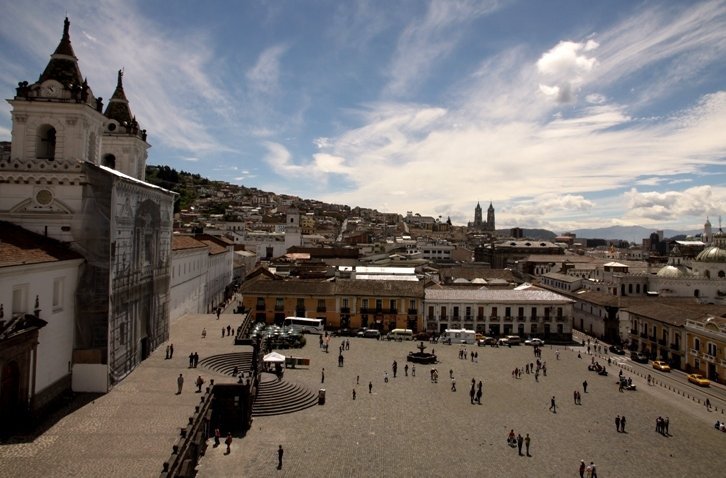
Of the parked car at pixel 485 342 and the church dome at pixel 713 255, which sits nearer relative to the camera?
the parked car at pixel 485 342

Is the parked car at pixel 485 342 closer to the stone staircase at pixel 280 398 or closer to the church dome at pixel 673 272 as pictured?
the stone staircase at pixel 280 398

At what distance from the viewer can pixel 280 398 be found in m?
24.0

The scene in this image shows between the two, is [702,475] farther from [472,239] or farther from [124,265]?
[472,239]

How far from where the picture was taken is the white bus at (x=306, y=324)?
1688 inches

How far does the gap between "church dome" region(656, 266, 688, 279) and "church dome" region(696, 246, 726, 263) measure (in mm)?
2193

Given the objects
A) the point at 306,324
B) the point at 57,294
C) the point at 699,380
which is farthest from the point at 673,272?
the point at 57,294

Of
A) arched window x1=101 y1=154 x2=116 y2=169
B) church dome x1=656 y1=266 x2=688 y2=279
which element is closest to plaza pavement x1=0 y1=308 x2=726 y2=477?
arched window x1=101 y1=154 x2=116 y2=169

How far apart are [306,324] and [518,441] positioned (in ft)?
81.5

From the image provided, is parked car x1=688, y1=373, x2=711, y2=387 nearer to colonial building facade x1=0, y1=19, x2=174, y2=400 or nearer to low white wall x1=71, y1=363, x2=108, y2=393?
colonial building facade x1=0, y1=19, x2=174, y2=400

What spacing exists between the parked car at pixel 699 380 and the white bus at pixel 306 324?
26.2m

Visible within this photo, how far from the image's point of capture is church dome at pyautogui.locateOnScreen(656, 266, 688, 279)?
190 ft

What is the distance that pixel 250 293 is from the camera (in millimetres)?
46781

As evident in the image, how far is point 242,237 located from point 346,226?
6987 centimetres

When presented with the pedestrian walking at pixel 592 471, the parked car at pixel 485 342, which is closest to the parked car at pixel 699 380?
the parked car at pixel 485 342
